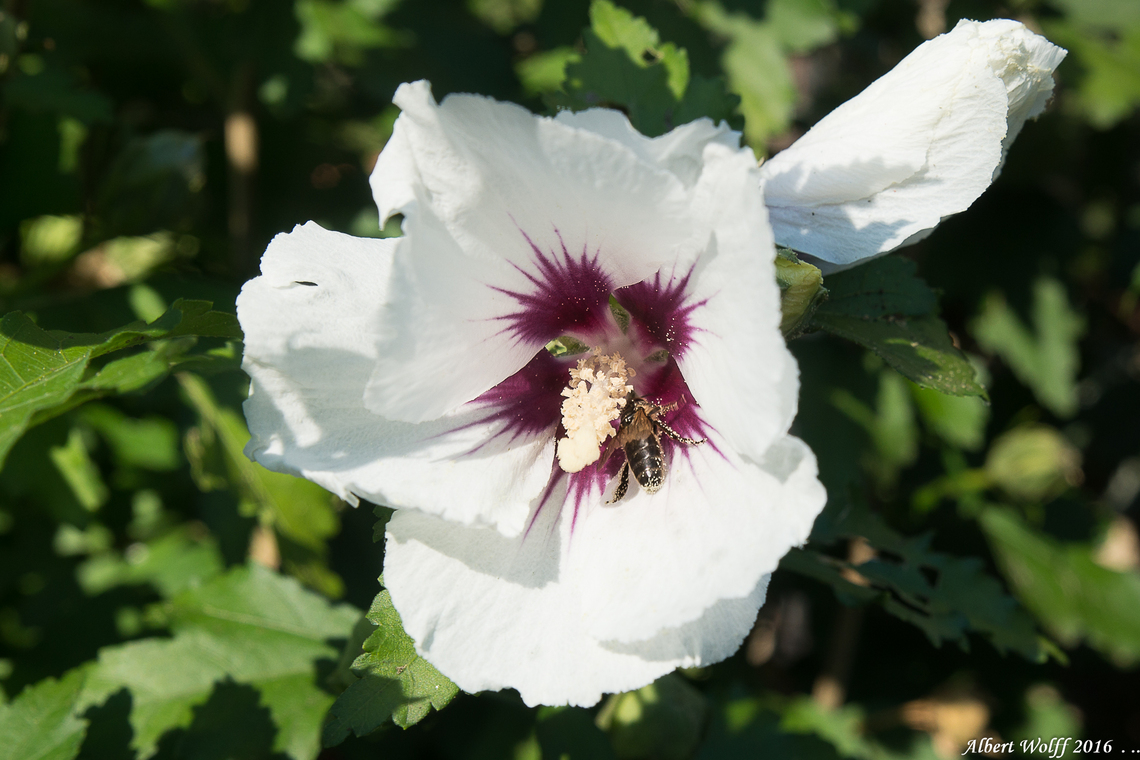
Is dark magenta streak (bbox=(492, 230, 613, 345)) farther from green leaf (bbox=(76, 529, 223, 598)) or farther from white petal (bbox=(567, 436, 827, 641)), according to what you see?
green leaf (bbox=(76, 529, 223, 598))

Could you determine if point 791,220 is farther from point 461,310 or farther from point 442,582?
point 442,582

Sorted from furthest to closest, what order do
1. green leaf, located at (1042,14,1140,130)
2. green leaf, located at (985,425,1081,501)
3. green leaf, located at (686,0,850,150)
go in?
green leaf, located at (985,425,1081,501) < green leaf, located at (1042,14,1140,130) < green leaf, located at (686,0,850,150)

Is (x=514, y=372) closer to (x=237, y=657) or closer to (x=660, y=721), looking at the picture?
(x=660, y=721)

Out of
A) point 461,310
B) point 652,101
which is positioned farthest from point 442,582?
point 652,101

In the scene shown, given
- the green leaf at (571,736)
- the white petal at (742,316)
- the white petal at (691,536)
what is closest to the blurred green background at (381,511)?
the green leaf at (571,736)

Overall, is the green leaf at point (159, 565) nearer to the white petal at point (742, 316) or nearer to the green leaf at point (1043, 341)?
the white petal at point (742, 316)

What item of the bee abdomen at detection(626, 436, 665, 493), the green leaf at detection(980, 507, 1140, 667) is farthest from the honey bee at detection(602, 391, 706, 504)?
the green leaf at detection(980, 507, 1140, 667)
